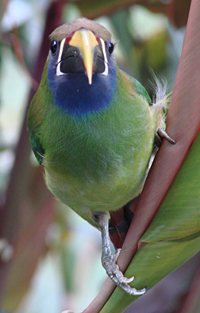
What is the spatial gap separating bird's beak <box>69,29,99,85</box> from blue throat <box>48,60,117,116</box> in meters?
0.08

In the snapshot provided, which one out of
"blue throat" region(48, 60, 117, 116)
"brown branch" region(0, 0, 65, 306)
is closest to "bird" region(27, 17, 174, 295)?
"blue throat" region(48, 60, 117, 116)

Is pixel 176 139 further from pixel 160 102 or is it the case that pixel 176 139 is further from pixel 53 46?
pixel 160 102

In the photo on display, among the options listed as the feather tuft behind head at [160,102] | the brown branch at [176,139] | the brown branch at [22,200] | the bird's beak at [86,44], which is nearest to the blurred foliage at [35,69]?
the brown branch at [22,200]

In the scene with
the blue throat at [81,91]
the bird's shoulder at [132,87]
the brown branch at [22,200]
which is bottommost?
the brown branch at [22,200]

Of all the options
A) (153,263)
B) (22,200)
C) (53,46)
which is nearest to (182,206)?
(153,263)

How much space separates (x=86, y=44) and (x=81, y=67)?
5 cm

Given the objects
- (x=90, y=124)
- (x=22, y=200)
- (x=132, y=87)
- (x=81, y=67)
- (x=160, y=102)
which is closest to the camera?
(x=81, y=67)

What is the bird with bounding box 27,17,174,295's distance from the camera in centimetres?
82

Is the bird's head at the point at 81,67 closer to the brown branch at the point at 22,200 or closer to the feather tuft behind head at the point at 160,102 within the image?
the feather tuft behind head at the point at 160,102

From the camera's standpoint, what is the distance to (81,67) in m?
0.79

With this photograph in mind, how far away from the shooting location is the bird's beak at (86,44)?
743mm

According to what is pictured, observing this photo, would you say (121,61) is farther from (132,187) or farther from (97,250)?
(97,250)

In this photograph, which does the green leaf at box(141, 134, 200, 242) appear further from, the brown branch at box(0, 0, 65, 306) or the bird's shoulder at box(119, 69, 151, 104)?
the brown branch at box(0, 0, 65, 306)

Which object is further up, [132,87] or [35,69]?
[132,87]
